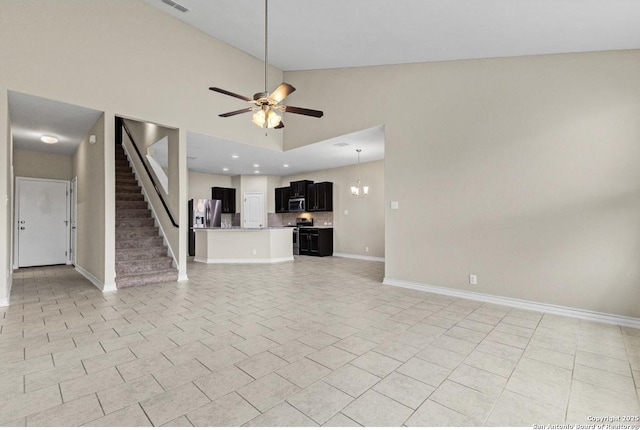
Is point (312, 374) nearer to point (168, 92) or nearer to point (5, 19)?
point (168, 92)

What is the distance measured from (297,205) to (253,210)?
1.80 metres

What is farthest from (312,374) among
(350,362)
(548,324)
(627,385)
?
(548,324)

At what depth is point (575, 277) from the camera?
11.2 ft

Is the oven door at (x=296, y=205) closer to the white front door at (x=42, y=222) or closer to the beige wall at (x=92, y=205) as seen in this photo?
the beige wall at (x=92, y=205)

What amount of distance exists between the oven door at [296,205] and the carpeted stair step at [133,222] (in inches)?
174

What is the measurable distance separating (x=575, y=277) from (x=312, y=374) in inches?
131

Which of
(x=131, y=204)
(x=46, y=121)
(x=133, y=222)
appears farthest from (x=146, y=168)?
(x=46, y=121)

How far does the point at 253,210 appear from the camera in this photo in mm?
10445

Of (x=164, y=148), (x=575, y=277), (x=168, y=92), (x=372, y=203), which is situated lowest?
(x=575, y=277)

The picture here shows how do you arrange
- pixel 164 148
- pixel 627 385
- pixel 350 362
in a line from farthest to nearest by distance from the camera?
pixel 164 148 < pixel 350 362 < pixel 627 385

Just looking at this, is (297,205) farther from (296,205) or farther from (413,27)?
(413,27)

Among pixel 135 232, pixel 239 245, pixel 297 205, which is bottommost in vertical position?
pixel 239 245

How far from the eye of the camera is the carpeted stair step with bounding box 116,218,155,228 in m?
5.99

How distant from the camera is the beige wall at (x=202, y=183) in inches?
385
